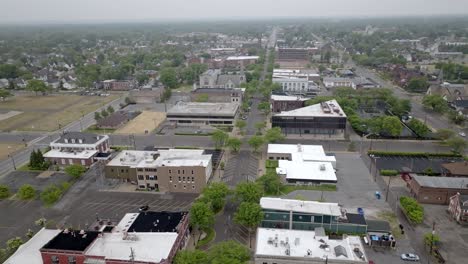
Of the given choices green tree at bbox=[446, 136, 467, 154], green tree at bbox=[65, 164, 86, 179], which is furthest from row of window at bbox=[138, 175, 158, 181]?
green tree at bbox=[446, 136, 467, 154]

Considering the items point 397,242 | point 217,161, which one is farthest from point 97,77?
point 397,242

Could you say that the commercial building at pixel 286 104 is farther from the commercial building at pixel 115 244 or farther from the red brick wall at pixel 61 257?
the red brick wall at pixel 61 257

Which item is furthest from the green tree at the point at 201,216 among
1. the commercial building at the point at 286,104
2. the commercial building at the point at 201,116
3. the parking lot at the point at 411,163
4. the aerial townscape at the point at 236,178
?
the commercial building at the point at 286,104

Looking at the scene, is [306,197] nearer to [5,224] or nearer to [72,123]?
[5,224]

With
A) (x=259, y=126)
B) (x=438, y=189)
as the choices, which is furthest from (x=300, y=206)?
(x=259, y=126)

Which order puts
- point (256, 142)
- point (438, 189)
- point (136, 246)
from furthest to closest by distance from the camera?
1. point (256, 142)
2. point (438, 189)
3. point (136, 246)

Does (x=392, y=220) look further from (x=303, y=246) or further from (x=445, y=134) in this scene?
(x=445, y=134)
